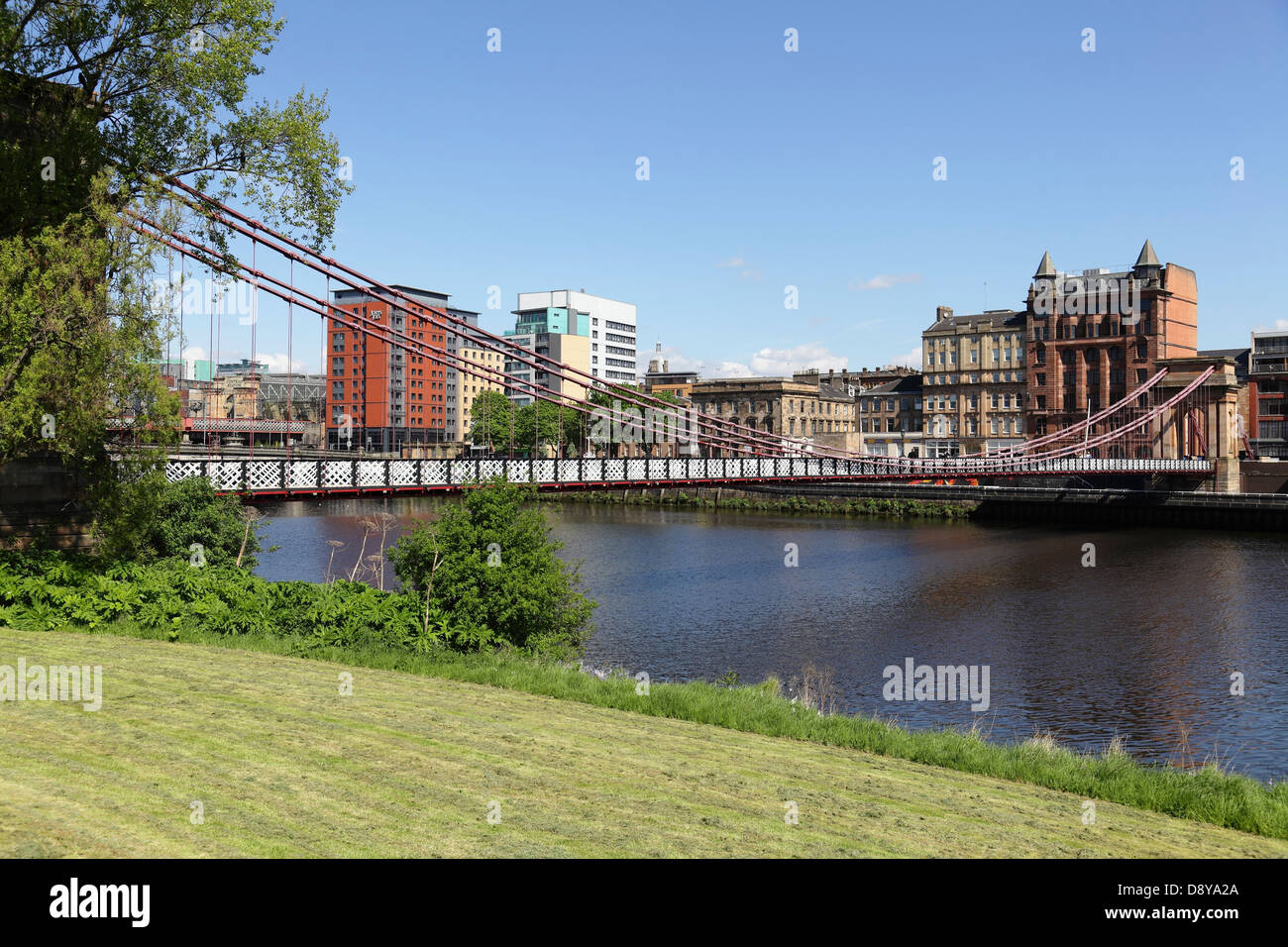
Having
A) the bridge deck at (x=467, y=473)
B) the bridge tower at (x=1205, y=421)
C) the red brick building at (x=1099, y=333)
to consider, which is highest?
the red brick building at (x=1099, y=333)

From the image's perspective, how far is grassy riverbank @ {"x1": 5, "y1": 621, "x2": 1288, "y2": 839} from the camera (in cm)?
1427

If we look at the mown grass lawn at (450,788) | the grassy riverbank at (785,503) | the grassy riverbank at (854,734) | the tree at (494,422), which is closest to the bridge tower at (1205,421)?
the grassy riverbank at (785,503)

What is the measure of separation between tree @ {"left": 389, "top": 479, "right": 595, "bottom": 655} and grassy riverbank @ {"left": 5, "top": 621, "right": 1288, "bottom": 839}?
1.70 meters

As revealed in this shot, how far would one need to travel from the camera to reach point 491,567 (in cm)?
2455

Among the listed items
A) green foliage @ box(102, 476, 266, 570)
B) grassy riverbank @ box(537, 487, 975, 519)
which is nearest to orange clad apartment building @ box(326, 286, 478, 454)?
grassy riverbank @ box(537, 487, 975, 519)

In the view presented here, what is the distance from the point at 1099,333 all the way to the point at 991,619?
87.9m

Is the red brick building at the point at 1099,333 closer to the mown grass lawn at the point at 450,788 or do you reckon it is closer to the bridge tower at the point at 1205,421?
the bridge tower at the point at 1205,421

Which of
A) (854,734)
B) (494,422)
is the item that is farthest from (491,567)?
(494,422)

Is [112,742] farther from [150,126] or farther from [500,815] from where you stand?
[150,126]

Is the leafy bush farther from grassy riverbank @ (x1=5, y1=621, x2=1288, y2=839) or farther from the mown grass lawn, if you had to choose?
the mown grass lawn

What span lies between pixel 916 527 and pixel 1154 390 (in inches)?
1612

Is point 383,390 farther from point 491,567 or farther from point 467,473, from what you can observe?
point 491,567

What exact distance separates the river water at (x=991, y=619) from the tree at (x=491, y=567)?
330 cm

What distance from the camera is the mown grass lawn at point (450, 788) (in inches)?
380
